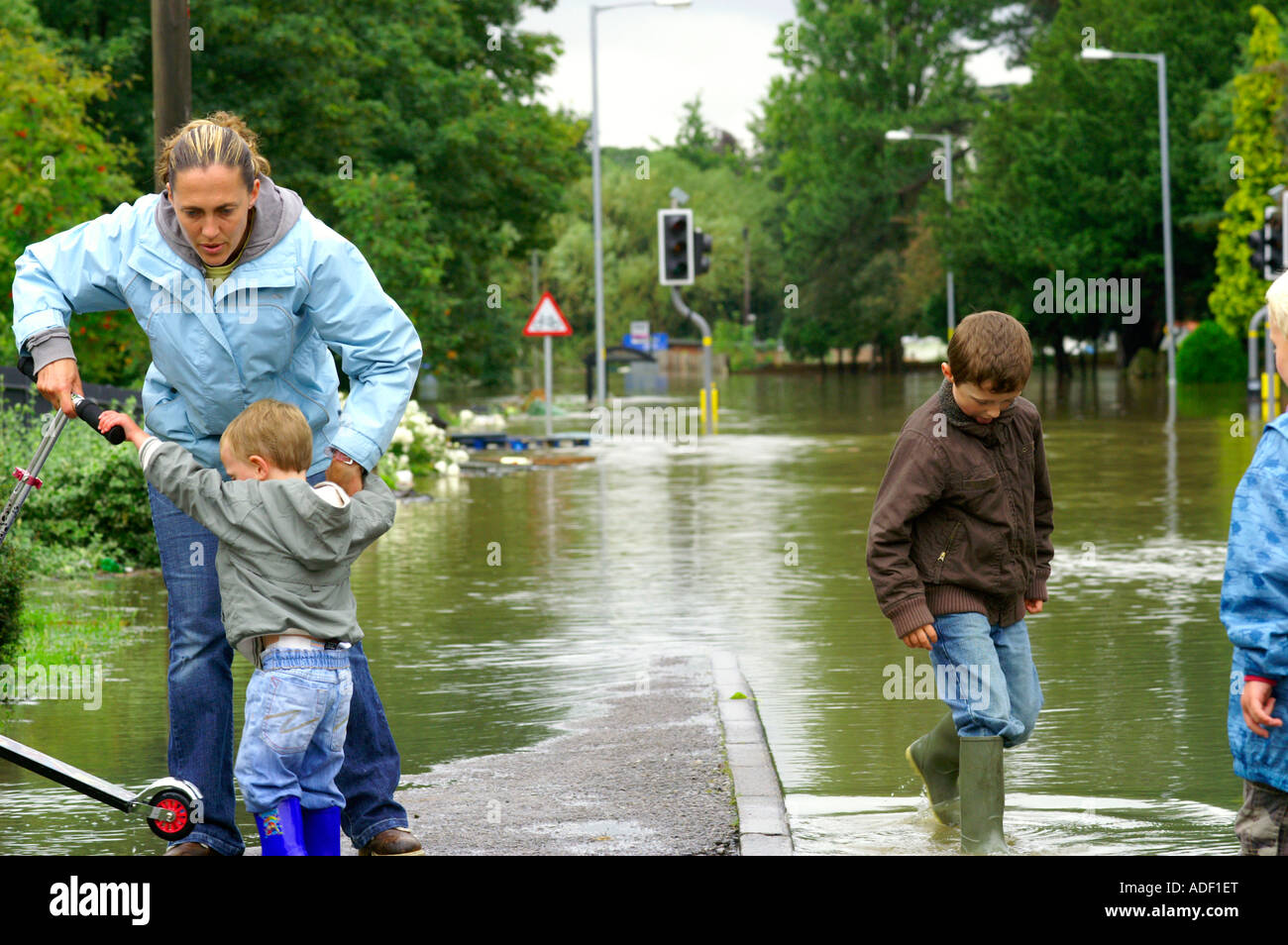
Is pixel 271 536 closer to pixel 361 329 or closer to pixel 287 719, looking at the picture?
pixel 287 719

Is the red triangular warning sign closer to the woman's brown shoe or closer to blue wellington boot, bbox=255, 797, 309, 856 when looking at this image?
the woman's brown shoe

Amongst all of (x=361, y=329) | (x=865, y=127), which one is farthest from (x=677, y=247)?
(x=865, y=127)

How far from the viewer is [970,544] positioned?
4957 mm

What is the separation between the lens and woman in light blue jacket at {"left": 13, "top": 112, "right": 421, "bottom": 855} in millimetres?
4441

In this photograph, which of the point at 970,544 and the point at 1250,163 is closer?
the point at 970,544

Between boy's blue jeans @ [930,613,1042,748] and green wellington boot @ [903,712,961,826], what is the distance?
31 centimetres

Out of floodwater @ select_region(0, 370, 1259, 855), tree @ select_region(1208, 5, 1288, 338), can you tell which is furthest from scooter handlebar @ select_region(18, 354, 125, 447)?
tree @ select_region(1208, 5, 1288, 338)

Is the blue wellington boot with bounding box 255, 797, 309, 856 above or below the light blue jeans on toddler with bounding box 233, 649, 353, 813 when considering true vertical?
below

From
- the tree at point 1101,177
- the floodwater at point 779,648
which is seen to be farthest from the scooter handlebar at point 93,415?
the tree at point 1101,177

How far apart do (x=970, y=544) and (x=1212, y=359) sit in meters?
42.8

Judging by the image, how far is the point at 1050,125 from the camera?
51312 mm

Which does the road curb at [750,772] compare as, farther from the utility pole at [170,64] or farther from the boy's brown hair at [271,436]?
the utility pole at [170,64]

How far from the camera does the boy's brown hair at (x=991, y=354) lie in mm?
4793
